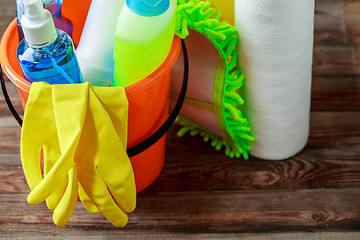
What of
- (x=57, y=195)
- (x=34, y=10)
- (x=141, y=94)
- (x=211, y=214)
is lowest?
(x=211, y=214)

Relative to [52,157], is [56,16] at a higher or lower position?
higher

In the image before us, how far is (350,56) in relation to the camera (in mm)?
1087

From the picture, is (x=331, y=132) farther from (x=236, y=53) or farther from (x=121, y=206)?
(x=121, y=206)

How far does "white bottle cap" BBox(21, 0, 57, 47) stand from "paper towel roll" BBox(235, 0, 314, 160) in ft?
0.96

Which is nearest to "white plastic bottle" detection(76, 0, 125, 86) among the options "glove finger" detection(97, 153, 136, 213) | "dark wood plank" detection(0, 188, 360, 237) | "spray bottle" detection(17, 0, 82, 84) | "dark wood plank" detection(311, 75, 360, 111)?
"spray bottle" detection(17, 0, 82, 84)

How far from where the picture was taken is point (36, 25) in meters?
0.63

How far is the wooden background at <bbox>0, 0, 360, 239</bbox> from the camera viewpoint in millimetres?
848

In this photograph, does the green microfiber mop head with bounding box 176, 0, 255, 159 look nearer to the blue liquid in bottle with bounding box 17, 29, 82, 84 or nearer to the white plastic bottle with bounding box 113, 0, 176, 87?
the white plastic bottle with bounding box 113, 0, 176, 87

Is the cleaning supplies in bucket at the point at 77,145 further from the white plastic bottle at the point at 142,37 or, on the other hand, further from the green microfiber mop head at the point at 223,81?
the green microfiber mop head at the point at 223,81

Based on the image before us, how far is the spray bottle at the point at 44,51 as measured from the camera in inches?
24.8

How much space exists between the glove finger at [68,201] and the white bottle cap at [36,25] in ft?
0.57

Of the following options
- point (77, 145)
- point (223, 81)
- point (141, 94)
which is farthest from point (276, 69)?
point (77, 145)

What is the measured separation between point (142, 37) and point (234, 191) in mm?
349

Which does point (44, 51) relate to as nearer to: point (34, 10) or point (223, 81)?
point (34, 10)
